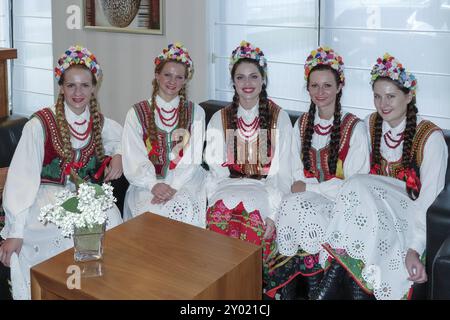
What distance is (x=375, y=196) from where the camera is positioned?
8.88 ft

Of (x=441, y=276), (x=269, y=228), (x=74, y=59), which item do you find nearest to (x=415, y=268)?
(x=441, y=276)

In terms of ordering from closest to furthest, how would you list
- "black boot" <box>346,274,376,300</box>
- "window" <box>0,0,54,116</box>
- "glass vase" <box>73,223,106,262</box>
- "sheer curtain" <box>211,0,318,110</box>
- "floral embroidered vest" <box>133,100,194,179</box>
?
"glass vase" <box>73,223,106,262</box>, "black boot" <box>346,274,376,300</box>, "floral embroidered vest" <box>133,100,194,179</box>, "sheer curtain" <box>211,0,318,110</box>, "window" <box>0,0,54,116</box>

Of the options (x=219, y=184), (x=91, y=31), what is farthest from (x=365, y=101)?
(x=91, y=31)

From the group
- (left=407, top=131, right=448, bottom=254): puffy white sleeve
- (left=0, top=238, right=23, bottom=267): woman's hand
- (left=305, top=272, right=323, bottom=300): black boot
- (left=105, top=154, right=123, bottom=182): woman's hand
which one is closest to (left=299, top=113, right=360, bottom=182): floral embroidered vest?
(left=407, top=131, right=448, bottom=254): puffy white sleeve

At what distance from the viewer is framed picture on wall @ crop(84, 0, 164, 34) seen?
4887 millimetres

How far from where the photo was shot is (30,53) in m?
6.20

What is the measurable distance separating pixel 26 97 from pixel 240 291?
15.1ft

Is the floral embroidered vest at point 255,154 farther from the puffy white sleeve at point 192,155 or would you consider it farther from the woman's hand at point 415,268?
the woman's hand at point 415,268

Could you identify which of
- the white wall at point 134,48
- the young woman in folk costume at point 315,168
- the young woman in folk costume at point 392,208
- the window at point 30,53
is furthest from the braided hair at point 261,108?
the window at point 30,53

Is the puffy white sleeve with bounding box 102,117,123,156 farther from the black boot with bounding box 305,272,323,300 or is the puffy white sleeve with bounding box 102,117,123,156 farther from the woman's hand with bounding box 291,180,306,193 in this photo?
the black boot with bounding box 305,272,323,300

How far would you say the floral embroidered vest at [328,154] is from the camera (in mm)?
3084

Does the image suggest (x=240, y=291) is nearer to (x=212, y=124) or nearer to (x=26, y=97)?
(x=212, y=124)

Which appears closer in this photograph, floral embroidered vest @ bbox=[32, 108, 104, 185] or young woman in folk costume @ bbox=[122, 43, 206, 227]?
floral embroidered vest @ bbox=[32, 108, 104, 185]

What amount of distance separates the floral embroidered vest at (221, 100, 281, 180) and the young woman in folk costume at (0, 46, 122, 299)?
565mm
